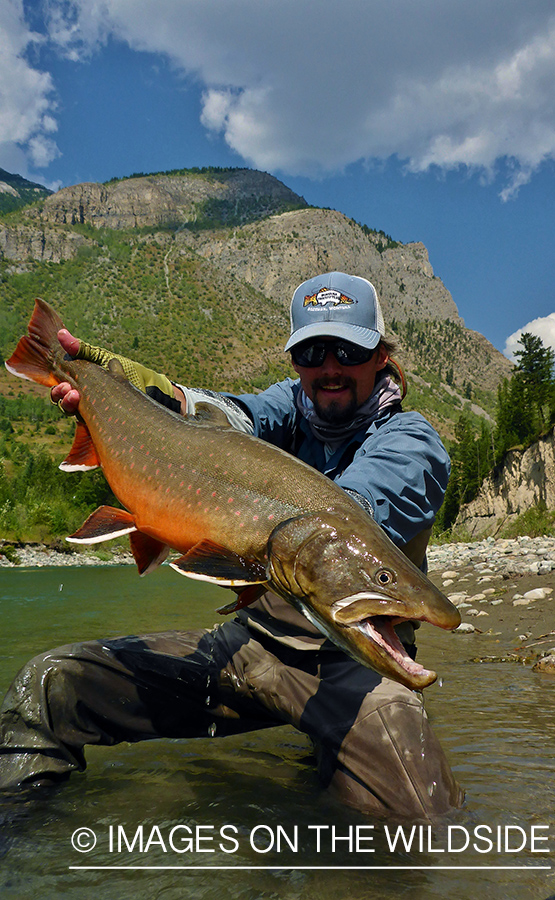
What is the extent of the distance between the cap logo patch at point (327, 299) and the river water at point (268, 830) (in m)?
2.38

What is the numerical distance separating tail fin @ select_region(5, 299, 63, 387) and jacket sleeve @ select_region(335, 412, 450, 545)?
178cm

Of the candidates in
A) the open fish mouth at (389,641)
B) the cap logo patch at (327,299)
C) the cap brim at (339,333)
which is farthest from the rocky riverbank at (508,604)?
the open fish mouth at (389,641)

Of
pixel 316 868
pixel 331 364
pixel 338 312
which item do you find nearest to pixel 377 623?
pixel 316 868

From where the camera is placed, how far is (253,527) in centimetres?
221

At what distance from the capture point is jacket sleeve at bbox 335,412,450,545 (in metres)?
2.52

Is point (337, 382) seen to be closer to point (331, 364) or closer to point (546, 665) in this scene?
point (331, 364)

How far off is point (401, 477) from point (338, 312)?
1.08 meters

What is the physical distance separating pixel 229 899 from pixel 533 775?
1.76 m

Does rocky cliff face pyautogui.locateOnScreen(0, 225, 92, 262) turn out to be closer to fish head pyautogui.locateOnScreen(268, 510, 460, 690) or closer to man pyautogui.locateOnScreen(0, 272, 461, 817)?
man pyautogui.locateOnScreen(0, 272, 461, 817)

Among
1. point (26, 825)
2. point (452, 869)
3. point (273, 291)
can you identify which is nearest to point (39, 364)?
point (26, 825)

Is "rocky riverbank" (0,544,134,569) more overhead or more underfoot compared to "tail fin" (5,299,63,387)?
more overhead

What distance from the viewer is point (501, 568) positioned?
11.1m

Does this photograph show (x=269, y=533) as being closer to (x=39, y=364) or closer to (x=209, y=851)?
(x=209, y=851)

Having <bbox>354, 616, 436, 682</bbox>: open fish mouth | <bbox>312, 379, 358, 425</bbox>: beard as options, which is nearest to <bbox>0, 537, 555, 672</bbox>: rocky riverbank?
<bbox>312, 379, 358, 425</bbox>: beard
